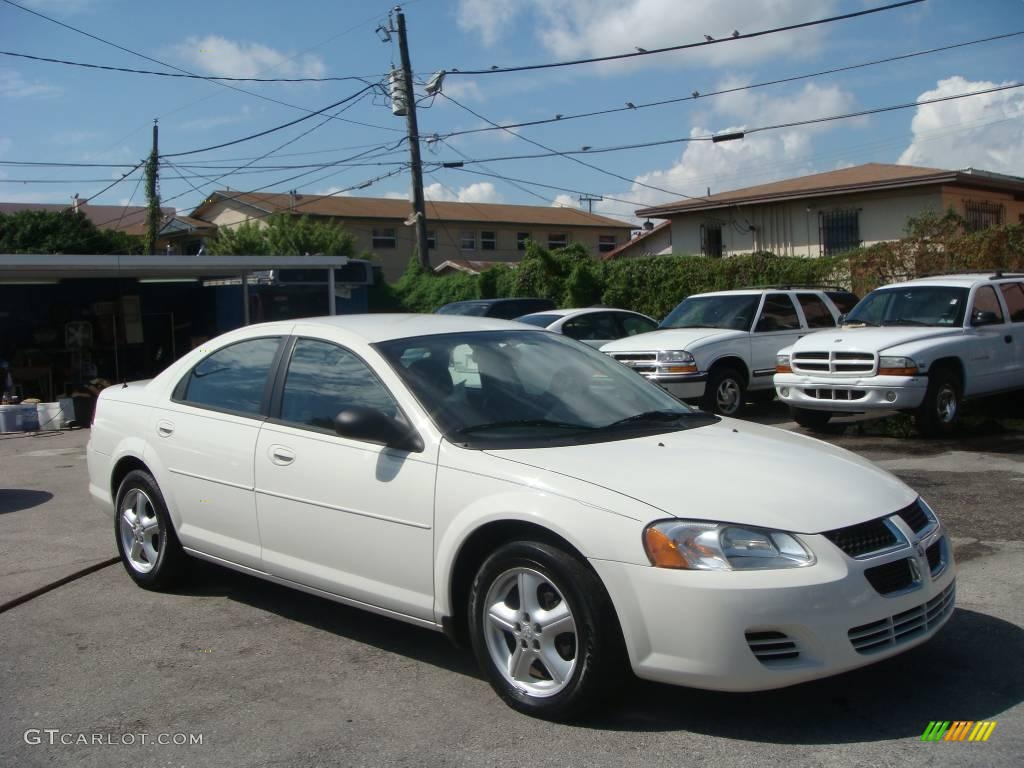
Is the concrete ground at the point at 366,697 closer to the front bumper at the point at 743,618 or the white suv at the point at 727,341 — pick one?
the front bumper at the point at 743,618

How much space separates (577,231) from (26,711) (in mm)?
48786

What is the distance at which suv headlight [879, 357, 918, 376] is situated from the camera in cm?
1062

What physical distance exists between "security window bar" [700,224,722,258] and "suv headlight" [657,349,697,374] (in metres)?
16.9

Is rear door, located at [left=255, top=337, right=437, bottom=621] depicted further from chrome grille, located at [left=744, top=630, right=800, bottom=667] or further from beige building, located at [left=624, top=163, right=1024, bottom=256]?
beige building, located at [left=624, top=163, right=1024, bottom=256]

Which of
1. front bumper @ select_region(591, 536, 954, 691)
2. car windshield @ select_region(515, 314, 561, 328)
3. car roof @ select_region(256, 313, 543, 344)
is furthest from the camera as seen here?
car windshield @ select_region(515, 314, 561, 328)

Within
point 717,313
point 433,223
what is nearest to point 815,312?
point 717,313

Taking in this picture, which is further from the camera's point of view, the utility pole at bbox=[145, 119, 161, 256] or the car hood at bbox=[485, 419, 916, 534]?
the utility pole at bbox=[145, 119, 161, 256]

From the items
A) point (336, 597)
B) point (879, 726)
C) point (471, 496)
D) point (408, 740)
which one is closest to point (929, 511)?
point (879, 726)

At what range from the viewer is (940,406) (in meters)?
11.0

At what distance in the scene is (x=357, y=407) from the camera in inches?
181

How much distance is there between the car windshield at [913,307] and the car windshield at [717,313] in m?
1.74

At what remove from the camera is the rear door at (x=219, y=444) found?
5.15m

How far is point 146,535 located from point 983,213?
24528mm

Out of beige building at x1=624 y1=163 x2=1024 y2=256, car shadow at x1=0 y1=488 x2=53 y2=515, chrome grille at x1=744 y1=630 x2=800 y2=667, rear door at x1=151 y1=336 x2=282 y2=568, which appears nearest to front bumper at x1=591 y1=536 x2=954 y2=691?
chrome grille at x1=744 y1=630 x2=800 y2=667
